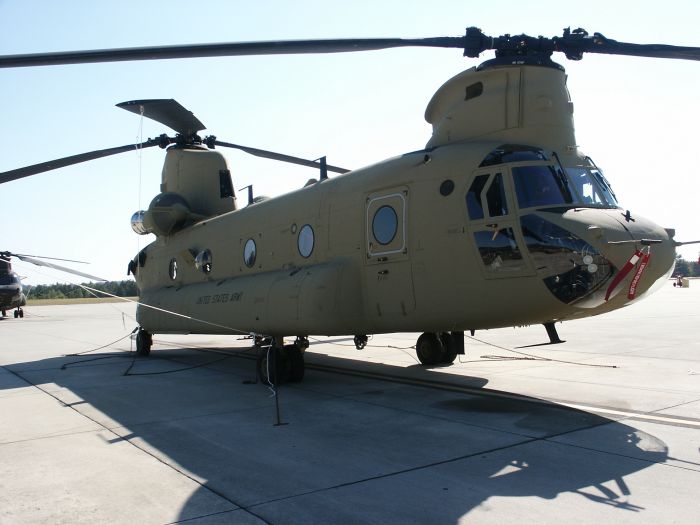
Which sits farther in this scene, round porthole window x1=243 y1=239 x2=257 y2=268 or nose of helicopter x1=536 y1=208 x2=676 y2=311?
round porthole window x1=243 y1=239 x2=257 y2=268

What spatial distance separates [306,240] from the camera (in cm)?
1030

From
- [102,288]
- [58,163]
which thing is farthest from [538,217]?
[102,288]

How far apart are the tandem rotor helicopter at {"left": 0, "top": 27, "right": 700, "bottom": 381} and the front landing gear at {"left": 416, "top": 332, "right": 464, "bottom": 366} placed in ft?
0.09

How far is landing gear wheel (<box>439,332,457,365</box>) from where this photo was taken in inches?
464

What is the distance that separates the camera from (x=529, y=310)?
285 inches

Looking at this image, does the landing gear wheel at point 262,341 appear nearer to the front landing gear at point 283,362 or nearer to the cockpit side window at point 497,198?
the front landing gear at point 283,362

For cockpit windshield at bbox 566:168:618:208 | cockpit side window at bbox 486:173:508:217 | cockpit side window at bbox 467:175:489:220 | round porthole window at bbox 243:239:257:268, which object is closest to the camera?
cockpit side window at bbox 486:173:508:217

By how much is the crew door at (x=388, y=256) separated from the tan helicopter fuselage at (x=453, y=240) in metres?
0.02

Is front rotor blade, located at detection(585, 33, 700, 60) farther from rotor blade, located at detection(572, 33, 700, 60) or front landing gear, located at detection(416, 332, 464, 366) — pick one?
front landing gear, located at detection(416, 332, 464, 366)

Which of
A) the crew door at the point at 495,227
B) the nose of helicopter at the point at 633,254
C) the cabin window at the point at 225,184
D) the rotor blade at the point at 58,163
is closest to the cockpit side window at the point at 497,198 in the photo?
the crew door at the point at 495,227

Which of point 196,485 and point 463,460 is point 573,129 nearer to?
point 463,460

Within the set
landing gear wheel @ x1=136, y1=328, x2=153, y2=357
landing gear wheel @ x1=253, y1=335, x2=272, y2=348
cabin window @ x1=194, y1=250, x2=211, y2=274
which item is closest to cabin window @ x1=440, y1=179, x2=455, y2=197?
landing gear wheel @ x1=253, y1=335, x2=272, y2=348

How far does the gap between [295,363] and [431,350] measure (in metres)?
2.97

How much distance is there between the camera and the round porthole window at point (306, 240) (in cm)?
1018
